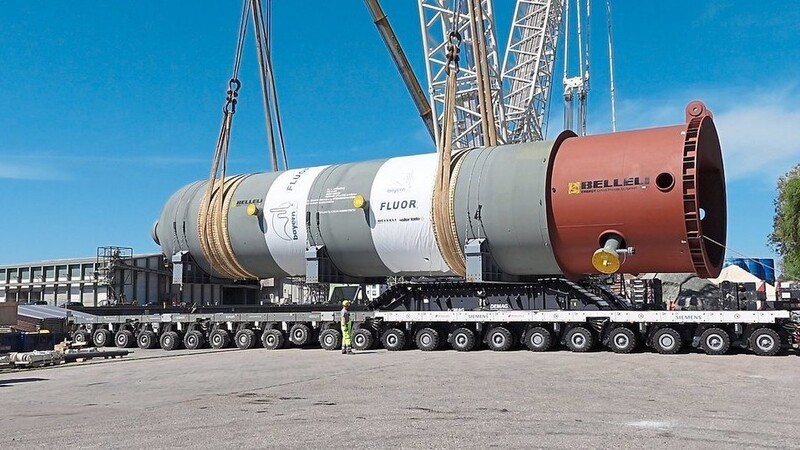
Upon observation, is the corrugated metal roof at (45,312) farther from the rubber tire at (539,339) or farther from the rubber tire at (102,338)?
the rubber tire at (539,339)

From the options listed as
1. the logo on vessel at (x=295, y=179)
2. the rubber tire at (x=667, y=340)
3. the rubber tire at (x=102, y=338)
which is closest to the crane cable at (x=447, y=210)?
the logo on vessel at (x=295, y=179)

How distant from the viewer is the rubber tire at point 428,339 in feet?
59.9

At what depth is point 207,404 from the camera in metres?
10.0

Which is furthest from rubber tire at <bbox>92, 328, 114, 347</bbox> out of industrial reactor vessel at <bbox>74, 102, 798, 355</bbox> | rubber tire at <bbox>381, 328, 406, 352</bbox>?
rubber tire at <bbox>381, 328, 406, 352</bbox>

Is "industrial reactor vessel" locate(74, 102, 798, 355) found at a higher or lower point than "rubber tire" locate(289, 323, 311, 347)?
higher

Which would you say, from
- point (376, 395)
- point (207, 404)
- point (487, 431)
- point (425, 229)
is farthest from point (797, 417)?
point (425, 229)

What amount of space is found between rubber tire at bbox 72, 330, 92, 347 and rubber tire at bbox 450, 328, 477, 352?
38.4 feet

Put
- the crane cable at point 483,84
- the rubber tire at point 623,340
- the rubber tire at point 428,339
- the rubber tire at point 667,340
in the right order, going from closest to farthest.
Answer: the rubber tire at point 667,340 < the rubber tire at point 623,340 < the rubber tire at point 428,339 < the crane cable at point 483,84

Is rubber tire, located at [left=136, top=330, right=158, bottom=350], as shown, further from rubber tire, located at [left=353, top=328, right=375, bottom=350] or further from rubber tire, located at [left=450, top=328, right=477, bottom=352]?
rubber tire, located at [left=450, top=328, right=477, bottom=352]

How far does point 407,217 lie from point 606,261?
507cm

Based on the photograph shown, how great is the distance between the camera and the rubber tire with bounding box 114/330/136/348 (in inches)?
872

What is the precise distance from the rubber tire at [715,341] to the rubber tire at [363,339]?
797 cm

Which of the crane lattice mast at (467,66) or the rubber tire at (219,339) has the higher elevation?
the crane lattice mast at (467,66)

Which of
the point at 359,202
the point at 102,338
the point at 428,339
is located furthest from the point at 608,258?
the point at 102,338
